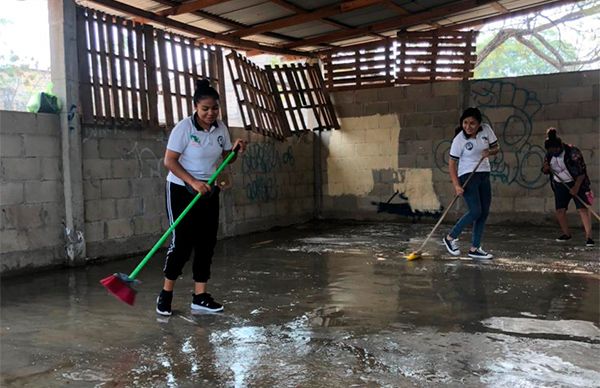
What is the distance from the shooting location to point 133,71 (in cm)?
644

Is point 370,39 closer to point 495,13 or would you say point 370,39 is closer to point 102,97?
point 495,13

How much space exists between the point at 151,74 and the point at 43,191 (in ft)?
6.80

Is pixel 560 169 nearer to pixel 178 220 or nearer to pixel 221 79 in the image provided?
pixel 221 79

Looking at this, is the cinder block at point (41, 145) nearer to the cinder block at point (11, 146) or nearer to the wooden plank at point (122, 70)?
the cinder block at point (11, 146)

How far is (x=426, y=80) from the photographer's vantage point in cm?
924

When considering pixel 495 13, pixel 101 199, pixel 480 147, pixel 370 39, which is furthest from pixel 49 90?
pixel 495 13

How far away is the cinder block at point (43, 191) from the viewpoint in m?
5.30

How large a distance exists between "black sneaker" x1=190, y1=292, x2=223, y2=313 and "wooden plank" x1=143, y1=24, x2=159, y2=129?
11.1ft

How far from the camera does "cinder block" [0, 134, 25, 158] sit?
5.09 metres

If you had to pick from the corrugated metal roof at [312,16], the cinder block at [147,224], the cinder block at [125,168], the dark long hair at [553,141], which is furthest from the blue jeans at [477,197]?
the cinder block at [125,168]

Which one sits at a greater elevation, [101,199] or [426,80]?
[426,80]

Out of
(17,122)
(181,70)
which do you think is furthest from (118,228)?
(181,70)

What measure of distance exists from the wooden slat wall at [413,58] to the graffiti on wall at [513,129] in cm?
76

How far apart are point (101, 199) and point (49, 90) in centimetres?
129
